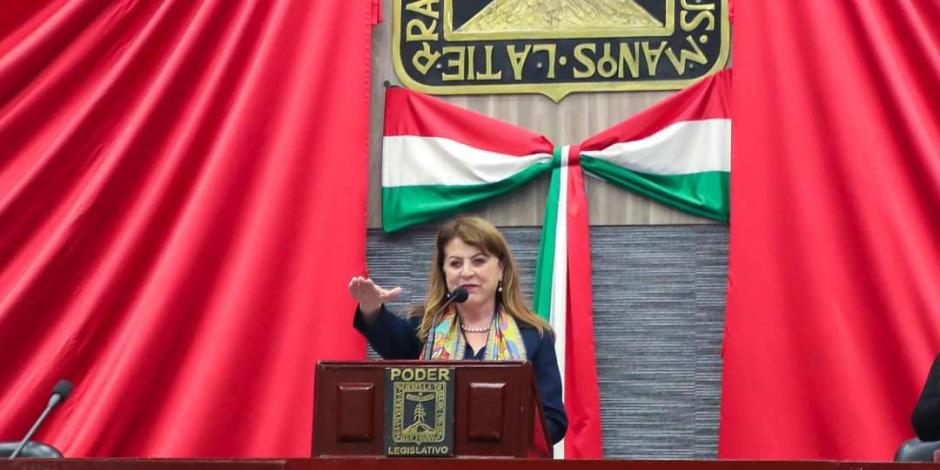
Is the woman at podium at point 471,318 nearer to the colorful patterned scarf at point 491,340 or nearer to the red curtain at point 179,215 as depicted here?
the colorful patterned scarf at point 491,340

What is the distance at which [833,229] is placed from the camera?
3.23 m

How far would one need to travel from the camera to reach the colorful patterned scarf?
249 centimetres

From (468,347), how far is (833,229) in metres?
1.17

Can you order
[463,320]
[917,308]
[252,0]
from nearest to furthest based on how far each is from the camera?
[463,320] < [917,308] < [252,0]

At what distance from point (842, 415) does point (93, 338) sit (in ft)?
6.35

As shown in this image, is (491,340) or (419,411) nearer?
(419,411)

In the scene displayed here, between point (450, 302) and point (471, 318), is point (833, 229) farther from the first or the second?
point (450, 302)

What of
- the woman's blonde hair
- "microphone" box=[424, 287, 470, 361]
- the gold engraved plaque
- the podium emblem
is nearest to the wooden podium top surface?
the podium emblem

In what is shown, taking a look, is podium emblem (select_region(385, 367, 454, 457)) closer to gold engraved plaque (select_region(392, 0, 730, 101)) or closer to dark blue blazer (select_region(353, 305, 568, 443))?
dark blue blazer (select_region(353, 305, 568, 443))

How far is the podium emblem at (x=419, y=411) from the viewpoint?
1.83 m

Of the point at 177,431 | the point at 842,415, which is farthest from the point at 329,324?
the point at 842,415

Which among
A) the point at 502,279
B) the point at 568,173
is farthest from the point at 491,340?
the point at 568,173

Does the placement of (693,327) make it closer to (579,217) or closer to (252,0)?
(579,217)

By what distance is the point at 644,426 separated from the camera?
337 cm
